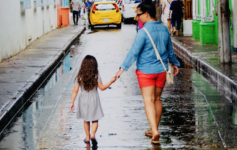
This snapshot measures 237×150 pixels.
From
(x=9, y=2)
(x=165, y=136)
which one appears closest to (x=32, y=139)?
(x=165, y=136)

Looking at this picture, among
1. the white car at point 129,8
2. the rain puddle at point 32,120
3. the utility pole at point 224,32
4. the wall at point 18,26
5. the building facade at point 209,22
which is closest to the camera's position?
the rain puddle at point 32,120

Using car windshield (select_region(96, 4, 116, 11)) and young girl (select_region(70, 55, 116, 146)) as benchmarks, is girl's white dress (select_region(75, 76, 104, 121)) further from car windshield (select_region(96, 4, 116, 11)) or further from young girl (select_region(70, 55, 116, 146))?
car windshield (select_region(96, 4, 116, 11))

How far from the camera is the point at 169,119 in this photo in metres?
7.06

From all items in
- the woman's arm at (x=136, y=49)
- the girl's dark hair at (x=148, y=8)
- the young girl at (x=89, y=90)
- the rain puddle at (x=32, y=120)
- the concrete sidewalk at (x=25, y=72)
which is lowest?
the rain puddle at (x=32, y=120)

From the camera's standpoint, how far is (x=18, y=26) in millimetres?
15844

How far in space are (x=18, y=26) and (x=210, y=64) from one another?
23.2ft

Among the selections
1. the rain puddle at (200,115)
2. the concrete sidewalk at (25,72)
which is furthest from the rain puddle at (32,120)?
the rain puddle at (200,115)

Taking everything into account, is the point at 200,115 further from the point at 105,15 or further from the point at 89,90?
the point at 105,15

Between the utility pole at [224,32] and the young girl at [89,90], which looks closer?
the young girl at [89,90]

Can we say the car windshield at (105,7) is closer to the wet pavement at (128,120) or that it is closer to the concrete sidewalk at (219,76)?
the concrete sidewalk at (219,76)

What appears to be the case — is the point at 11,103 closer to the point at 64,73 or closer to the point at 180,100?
the point at 180,100

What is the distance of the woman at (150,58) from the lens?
5.71 meters

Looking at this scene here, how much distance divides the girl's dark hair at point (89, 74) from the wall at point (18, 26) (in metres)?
7.73

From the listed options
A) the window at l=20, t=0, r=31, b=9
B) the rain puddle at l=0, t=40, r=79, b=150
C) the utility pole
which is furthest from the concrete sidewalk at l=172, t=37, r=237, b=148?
the window at l=20, t=0, r=31, b=9
